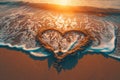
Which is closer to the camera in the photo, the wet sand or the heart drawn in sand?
the wet sand

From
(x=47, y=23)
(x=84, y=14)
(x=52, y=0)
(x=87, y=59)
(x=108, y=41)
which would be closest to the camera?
(x=87, y=59)

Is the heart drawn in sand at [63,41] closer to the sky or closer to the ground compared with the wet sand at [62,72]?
closer to the sky

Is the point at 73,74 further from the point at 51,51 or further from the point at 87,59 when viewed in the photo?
the point at 51,51

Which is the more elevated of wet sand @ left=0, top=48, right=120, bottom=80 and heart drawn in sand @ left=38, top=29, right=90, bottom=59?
heart drawn in sand @ left=38, top=29, right=90, bottom=59

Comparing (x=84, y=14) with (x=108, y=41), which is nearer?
(x=108, y=41)

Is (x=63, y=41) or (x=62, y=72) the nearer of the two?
(x=62, y=72)

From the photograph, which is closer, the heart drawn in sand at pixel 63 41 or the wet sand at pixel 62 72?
the wet sand at pixel 62 72

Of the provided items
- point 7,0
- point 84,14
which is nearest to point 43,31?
point 84,14

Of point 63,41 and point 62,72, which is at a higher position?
point 63,41
